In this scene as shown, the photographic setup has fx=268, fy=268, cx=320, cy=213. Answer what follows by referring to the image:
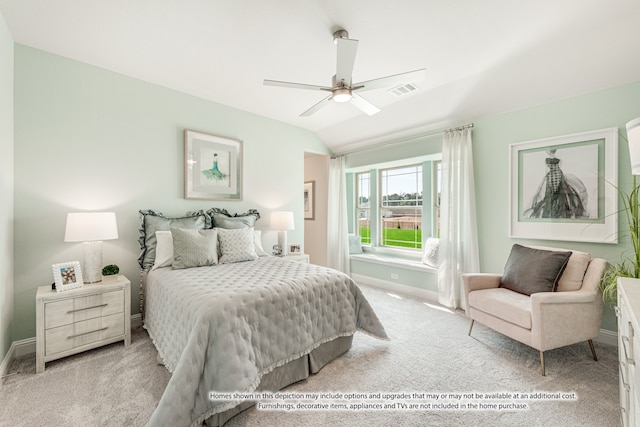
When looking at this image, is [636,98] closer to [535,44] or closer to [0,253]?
[535,44]

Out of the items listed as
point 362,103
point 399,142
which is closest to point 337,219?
point 399,142

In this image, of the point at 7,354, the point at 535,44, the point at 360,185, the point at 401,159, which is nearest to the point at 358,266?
the point at 360,185

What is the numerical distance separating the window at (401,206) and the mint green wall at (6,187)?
15.5 ft

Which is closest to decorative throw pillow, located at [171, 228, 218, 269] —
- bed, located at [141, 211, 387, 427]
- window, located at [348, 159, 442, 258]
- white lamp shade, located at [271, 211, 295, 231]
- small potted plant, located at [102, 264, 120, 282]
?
bed, located at [141, 211, 387, 427]

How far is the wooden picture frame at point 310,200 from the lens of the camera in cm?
574

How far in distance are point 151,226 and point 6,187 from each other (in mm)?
1076

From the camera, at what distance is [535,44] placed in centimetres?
234

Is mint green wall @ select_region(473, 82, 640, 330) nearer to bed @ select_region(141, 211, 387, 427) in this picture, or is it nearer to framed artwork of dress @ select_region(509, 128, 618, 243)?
framed artwork of dress @ select_region(509, 128, 618, 243)

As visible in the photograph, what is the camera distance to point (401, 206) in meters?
4.81

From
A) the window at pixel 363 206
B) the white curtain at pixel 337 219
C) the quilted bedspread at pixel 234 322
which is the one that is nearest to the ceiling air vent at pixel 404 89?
the white curtain at pixel 337 219

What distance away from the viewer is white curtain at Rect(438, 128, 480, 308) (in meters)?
3.41

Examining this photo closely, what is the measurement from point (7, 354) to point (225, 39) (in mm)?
3152

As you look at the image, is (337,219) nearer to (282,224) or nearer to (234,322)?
(282,224)

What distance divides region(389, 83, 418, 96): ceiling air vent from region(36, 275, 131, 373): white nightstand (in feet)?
11.6
